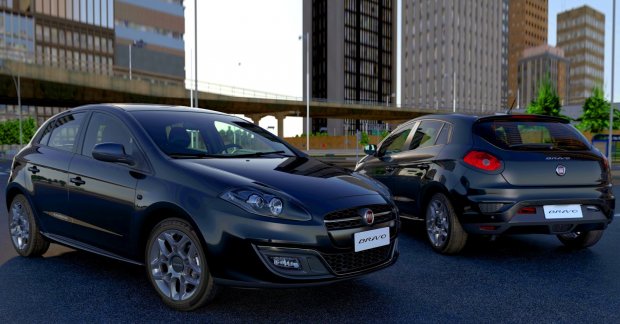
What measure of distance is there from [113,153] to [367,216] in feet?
6.41

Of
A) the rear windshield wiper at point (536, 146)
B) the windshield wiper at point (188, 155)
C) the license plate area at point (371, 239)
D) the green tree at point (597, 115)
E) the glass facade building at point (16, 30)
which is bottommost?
the license plate area at point (371, 239)

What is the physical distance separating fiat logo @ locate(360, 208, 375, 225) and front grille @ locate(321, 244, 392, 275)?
0.20 m

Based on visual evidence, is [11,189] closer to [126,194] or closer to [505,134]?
[126,194]

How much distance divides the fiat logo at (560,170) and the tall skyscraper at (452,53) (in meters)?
129

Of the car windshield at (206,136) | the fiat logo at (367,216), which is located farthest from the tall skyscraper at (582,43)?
the fiat logo at (367,216)

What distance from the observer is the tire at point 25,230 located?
5.07 meters

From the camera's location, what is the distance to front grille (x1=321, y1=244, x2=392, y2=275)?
3.41 m

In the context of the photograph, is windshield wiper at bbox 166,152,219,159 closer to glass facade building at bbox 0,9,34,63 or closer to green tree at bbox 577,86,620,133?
green tree at bbox 577,86,620,133

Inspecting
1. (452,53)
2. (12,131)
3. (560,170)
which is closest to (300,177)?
(560,170)

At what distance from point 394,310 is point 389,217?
662 mm

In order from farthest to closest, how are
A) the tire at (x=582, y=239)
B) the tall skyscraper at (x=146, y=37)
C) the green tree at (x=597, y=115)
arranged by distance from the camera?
the tall skyscraper at (x=146, y=37) < the green tree at (x=597, y=115) < the tire at (x=582, y=239)

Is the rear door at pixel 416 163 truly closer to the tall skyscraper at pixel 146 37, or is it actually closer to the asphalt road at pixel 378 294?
the asphalt road at pixel 378 294

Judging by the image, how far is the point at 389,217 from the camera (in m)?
3.85

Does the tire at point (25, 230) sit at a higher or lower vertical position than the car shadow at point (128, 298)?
higher
